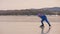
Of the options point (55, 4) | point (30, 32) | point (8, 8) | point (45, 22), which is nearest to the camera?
point (30, 32)

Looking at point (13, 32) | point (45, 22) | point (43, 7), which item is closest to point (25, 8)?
point (43, 7)

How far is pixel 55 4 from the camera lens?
135cm

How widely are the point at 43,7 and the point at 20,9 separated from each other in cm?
22

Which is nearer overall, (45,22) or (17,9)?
(45,22)

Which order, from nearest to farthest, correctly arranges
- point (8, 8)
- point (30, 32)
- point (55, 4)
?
point (30, 32) < point (55, 4) < point (8, 8)

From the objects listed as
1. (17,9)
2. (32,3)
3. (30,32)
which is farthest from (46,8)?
(30,32)

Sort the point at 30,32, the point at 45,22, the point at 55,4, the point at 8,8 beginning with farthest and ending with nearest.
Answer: the point at 8,8 → the point at 55,4 → the point at 45,22 → the point at 30,32

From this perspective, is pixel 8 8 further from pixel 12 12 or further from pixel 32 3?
pixel 32 3

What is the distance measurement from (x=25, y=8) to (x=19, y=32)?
70 centimetres

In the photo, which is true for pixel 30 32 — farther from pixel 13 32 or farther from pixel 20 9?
pixel 20 9

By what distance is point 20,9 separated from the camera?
1400mm

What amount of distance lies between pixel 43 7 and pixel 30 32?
2.23 ft

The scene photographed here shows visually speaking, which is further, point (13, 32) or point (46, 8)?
point (46, 8)

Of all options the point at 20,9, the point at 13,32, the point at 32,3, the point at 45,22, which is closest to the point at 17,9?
the point at 20,9
